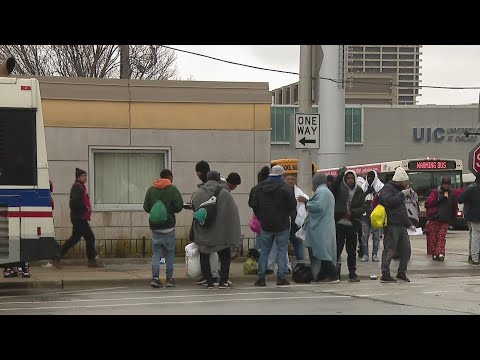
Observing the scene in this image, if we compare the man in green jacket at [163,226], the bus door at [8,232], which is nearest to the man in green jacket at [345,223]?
the man in green jacket at [163,226]

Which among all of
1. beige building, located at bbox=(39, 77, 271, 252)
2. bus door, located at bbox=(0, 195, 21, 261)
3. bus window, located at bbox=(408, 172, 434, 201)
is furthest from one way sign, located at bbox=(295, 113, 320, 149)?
bus window, located at bbox=(408, 172, 434, 201)

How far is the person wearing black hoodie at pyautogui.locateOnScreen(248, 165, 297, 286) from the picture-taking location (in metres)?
13.4

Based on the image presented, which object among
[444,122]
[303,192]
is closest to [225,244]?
[303,192]

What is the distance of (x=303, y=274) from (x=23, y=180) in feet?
15.8

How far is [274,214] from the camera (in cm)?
1342

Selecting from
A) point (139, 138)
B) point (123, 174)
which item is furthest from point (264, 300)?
point (123, 174)

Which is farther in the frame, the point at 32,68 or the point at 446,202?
the point at 32,68

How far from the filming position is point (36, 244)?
41.1 feet

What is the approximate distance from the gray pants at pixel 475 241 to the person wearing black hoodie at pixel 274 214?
5.42 m

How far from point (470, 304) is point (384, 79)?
105m

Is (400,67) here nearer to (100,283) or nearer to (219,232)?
(100,283)

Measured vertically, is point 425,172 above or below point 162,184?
above

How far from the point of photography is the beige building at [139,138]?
1712cm
